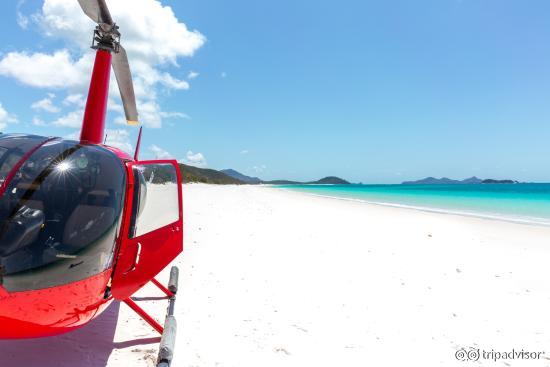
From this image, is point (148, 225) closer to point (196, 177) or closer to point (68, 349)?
point (68, 349)

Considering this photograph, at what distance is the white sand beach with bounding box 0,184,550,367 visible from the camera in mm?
3377

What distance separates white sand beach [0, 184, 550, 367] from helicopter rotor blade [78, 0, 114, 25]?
12.9 ft

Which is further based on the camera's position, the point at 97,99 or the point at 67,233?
the point at 97,99

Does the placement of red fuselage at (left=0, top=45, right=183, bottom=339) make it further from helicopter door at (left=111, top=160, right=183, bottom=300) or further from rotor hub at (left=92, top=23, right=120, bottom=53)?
rotor hub at (left=92, top=23, right=120, bottom=53)

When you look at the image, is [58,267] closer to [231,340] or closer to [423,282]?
[231,340]

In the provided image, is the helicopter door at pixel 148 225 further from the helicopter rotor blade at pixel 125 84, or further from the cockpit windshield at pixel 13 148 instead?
the helicopter rotor blade at pixel 125 84

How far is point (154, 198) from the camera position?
3.68m

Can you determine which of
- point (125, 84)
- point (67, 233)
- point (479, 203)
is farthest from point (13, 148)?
point (479, 203)

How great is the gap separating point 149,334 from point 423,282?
461 centimetres

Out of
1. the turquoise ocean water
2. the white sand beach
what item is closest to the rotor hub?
the white sand beach

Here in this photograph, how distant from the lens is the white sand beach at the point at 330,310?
11.1 feet

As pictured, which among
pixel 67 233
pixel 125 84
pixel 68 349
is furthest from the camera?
pixel 125 84

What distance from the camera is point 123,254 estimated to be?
301 centimetres

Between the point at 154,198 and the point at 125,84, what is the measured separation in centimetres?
305
